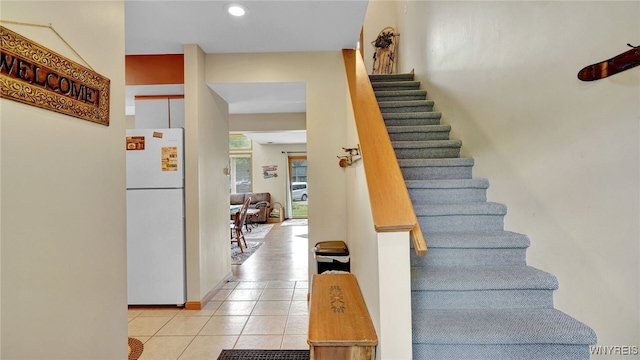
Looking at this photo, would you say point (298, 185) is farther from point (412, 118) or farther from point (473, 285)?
point (473, 285)

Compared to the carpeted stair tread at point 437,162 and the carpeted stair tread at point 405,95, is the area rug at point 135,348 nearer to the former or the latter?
the carpeted stair tread at point 437,162

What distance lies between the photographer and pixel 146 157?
117 inches

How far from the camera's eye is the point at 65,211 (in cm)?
129

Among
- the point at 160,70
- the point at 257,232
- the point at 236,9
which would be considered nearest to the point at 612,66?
the point at 236,9

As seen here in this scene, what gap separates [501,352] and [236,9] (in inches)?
116

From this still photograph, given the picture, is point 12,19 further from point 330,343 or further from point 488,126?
point 488,126

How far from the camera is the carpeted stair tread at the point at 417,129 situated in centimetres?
307

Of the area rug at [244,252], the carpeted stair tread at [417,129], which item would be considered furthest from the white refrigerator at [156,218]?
the carpeted stair tread at [417,129]

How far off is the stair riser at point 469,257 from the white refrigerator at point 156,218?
2.39 m

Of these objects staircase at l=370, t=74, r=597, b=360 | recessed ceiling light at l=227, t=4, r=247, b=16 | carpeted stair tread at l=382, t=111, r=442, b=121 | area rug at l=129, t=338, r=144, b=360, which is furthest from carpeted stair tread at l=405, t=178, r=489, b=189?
area rug at l=129, t=338, r=144, b=360

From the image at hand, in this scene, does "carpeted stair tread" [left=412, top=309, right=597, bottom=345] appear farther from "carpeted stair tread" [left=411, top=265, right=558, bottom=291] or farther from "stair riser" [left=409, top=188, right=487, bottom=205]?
"stair riser" [left=409, top=188, right=487, bottom=205]

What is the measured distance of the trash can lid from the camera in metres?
2.71

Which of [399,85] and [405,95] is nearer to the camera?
[405,95]

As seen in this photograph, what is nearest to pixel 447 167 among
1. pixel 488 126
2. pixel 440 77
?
pixel 488 126
